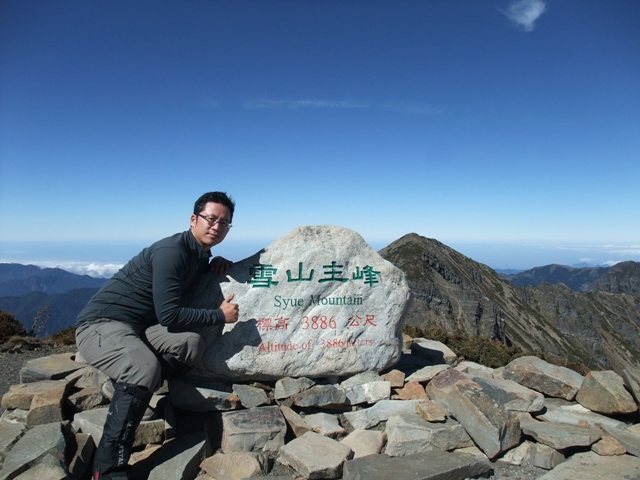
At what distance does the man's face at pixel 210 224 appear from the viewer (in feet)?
19.7

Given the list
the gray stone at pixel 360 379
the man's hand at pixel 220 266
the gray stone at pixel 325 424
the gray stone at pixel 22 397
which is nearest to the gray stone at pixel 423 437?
the gray stone at pixel 325 424

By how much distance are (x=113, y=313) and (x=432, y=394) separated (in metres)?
5.18

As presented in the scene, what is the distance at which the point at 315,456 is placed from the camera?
5328 millimetres

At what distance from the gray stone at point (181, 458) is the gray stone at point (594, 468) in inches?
170

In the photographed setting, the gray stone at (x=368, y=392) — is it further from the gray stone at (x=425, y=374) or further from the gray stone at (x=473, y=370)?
the gray stone at (x=473, y=370)

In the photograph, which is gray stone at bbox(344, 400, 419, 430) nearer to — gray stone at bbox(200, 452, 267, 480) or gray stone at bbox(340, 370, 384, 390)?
gray stone at bbox(340, 370, 384, 390)

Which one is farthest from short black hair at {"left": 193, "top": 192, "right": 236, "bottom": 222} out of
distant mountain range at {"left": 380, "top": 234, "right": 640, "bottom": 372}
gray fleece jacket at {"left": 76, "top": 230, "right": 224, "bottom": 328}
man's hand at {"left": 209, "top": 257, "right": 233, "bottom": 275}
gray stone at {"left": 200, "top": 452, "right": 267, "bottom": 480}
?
distant mountain range at {"left": 380, "top": 234, "right": 640, "bottom": 372}

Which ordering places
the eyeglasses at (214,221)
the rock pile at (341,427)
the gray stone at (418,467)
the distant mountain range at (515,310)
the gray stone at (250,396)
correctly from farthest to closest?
the distant mountain range at (515,310), the gray stone at (250,396), the eyeglasses at (214,221), the rock pile at (341,427), the gray stone at (418,467)

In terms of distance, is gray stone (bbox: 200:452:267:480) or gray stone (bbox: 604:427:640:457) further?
gray stone (bbox: 604:427:640:457)

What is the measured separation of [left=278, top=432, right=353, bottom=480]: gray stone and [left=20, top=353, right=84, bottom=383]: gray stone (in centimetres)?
437

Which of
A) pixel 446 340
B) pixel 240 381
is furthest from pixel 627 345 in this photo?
pixel 240 381

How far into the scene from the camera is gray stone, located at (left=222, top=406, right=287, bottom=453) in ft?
18.7

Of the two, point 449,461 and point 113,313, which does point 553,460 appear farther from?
point 113,313

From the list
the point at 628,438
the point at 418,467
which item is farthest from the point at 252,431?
the point at 628,438
